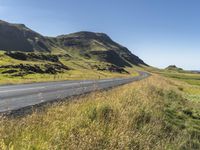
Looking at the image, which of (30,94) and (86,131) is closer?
(86,131)

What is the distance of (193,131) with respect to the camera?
46.8 ft

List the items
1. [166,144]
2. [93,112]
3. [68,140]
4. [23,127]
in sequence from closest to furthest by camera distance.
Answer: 1. [68,140]
2. [23,127]
3. [166,144]
4. [93,112]

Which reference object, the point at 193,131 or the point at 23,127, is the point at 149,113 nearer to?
the point at 193,131

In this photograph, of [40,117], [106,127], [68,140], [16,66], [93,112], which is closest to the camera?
[68,140]

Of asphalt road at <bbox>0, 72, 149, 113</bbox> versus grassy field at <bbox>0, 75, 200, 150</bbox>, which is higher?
grassy field at <bbox>0, 75, 200, 150</bbox>

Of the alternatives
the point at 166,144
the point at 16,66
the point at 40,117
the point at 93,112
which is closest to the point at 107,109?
the point at 93,112

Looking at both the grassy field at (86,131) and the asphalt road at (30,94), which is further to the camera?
the asphalt road at (30,94)

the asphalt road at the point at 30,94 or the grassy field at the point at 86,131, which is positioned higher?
the grassy field at the point at 86,131

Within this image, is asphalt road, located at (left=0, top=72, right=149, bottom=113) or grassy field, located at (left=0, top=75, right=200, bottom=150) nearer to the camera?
grassy field, located at (left=0, top=75, right=200, bottom=150)

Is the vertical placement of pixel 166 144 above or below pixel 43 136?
below

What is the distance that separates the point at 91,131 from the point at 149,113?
5.78 meters

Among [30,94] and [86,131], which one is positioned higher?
[86,131]

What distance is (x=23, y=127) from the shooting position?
7.44 m

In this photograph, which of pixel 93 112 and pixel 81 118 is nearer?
pixel 81 118
